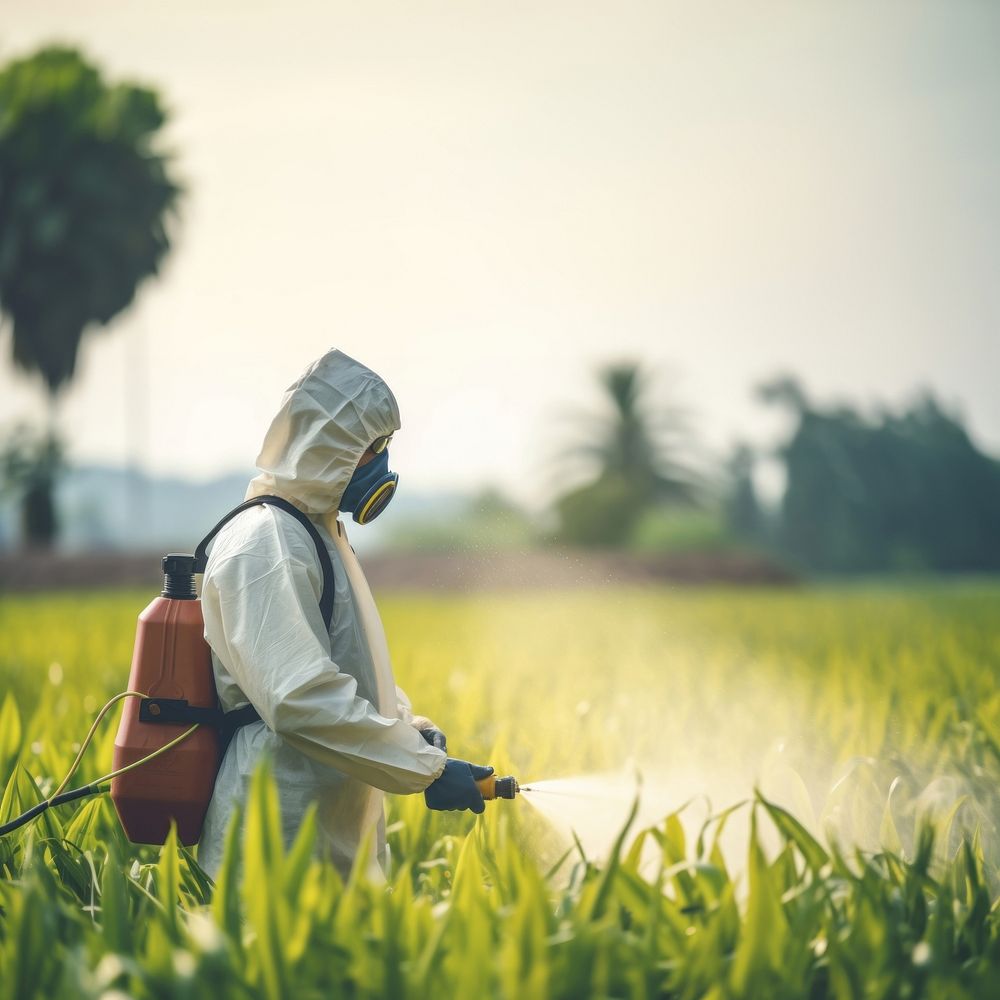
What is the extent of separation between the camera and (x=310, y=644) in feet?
7.34

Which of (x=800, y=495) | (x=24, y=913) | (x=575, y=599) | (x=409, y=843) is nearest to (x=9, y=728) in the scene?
(x=409, y=843)

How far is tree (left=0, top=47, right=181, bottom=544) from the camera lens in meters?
26.6

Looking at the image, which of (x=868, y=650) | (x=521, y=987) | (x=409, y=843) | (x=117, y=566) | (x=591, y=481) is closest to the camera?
(x=521, y=987)

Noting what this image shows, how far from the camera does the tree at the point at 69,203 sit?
2662 centimetres

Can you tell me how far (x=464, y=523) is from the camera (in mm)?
3639

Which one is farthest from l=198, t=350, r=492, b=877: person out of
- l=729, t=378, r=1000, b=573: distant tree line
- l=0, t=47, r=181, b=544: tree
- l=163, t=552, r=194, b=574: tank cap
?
l=729, t=378, r=1000, b=573: distant tree line

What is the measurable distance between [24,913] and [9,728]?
2065 millimetres

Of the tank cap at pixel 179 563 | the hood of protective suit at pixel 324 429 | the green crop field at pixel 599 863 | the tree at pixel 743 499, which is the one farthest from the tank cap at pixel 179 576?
the tree at pixel 743 499

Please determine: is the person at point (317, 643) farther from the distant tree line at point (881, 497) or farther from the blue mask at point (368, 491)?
the distant tree line at point (881, 497)

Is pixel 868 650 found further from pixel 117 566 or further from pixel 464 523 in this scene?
pixel 117 566

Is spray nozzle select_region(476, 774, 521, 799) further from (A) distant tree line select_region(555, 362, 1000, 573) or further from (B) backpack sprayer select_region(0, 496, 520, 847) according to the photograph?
(A) distant tree line select_region(555, 362, 1000, 573)

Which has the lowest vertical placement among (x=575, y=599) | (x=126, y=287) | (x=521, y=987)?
(x=575, y=599)

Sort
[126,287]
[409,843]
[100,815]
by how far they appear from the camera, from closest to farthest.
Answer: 1. [100,815]
2. [409,843]
3. [126,287]

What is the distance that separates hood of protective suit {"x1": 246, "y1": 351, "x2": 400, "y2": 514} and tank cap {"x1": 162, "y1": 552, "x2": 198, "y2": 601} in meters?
0.27
